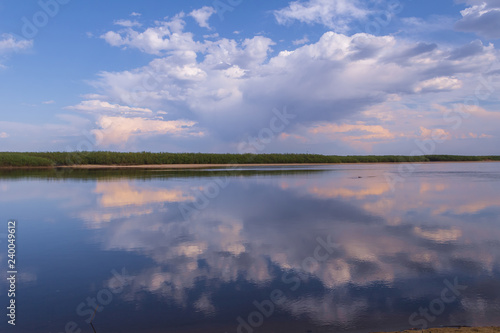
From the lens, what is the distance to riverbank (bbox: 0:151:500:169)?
70.2 meters

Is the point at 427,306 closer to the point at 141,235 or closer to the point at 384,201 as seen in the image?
the point at 141,235

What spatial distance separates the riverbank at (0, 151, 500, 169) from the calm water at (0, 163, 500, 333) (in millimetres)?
61908

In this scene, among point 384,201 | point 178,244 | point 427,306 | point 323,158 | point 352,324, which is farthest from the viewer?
point 323,158

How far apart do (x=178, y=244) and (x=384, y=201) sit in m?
13.5

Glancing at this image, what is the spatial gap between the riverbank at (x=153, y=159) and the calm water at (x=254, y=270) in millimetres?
61908

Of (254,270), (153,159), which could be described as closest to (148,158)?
(153,159)

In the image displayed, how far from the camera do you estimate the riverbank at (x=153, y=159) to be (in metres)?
70.2

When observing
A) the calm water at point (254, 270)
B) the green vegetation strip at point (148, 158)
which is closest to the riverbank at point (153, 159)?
the green vegetation strip at point (148, 158)

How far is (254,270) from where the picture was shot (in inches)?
324

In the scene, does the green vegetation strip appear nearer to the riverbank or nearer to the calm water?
the riverbank

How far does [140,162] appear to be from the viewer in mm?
83312

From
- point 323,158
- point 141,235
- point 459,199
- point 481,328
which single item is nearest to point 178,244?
point 141,235

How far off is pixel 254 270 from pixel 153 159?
8087cm

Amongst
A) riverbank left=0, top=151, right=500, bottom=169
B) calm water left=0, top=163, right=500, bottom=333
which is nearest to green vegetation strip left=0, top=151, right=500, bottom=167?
riverbank left=0, top=151, right=500, bottom=169
